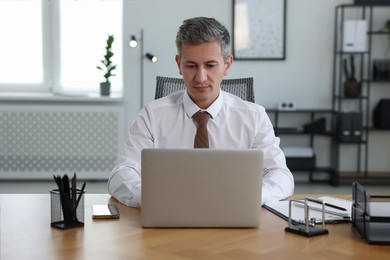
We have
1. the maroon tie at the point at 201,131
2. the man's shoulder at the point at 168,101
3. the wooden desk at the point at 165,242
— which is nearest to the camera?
the wooden desk at the point at 165,242

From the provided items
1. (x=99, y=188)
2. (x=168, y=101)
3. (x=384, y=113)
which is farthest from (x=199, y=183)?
(x=384, y=113)

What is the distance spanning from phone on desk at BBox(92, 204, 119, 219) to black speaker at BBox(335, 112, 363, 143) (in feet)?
13.2

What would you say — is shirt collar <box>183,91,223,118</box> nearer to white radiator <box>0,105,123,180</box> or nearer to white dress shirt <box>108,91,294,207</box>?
white dress shirt <box>108,91,294,207</box>

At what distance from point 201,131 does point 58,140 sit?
3.73 m

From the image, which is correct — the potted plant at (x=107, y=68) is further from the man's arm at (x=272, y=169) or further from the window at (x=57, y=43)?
the man's arm at (x=272, y=169)

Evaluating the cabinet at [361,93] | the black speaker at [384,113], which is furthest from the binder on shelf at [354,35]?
the black speaker at [384,113]

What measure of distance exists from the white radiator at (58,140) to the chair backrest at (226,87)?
3253 millimetres

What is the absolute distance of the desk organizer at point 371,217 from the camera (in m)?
1.61

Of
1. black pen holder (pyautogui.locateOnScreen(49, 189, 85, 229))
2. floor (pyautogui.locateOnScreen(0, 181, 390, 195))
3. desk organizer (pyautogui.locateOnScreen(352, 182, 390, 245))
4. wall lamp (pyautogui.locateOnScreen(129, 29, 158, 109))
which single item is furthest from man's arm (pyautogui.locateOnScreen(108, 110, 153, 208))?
wall lamp (pyautogui.locateOnScreen(129, 29, 158, 109))

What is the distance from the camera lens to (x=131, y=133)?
238 centimetres

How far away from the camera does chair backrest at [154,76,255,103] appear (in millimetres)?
2629

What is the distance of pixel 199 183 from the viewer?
1.66 m

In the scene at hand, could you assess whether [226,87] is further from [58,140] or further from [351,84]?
[58,140]

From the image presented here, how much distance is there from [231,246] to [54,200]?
1.72 feet
